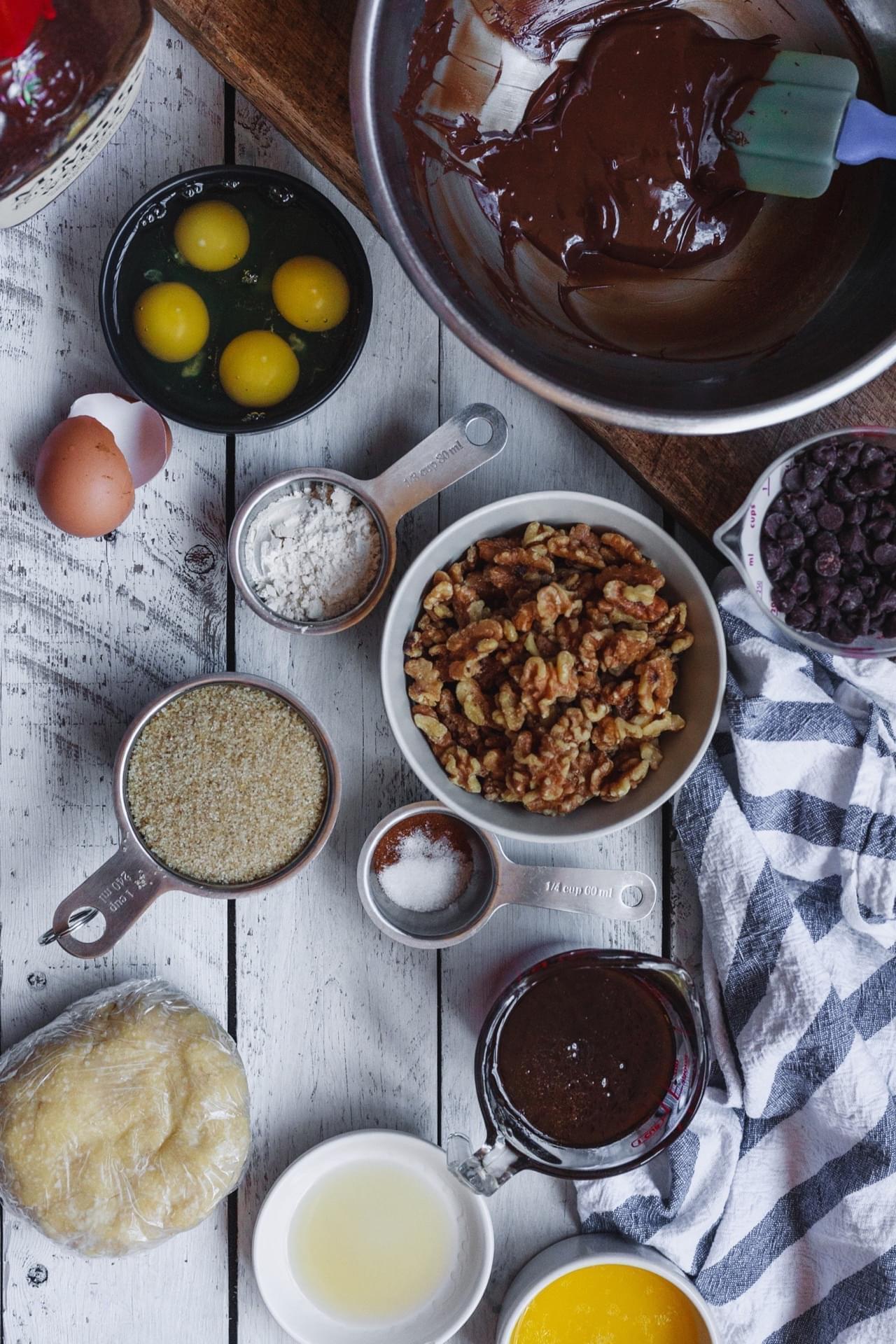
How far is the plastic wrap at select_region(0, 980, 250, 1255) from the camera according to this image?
4.31 ft

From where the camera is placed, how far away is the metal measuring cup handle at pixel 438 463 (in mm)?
1314

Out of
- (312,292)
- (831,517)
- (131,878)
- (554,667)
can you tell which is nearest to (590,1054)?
(554,667)

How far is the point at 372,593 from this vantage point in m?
1.32

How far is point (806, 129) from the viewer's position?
3.26 ft

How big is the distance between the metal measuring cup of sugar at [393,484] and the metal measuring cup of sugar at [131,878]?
10cm

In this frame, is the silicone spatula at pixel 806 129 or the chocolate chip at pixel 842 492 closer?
the silicone spatula at pixel 806 129

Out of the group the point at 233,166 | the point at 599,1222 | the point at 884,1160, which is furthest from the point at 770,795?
the point at 233,166

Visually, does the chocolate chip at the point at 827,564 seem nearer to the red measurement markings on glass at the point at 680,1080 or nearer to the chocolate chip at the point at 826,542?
the chocolate chip at the point at 826,542

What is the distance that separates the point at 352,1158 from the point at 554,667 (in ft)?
2.21

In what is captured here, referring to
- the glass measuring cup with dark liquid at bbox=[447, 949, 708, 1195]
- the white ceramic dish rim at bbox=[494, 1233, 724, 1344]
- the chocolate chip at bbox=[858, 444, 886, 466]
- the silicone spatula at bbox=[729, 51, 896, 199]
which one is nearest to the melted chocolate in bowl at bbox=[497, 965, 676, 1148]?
the glass measuring cup with dark liquid at bbox=[447, 949, 708, 1195]

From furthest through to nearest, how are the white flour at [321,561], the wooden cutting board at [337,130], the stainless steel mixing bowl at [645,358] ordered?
the white flour at [321,561]
the wooden cutting board at [337,130]
the stainless steel mixing bowl at [645,358]

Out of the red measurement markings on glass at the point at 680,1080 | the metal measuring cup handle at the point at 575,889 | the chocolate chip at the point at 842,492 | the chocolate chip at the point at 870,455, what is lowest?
the red measurement markings on glass at the point at 680,1080

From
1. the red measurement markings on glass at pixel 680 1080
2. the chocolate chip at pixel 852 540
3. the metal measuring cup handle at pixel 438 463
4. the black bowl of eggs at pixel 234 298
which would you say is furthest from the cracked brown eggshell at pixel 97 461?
the red measurement markings on glass at pixel 680 1080

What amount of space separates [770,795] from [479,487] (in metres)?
0.51
